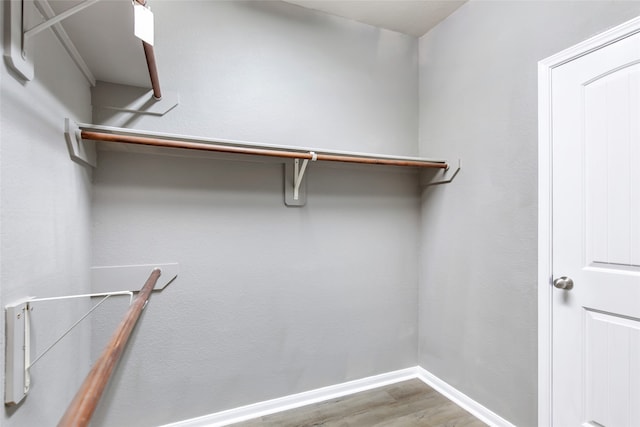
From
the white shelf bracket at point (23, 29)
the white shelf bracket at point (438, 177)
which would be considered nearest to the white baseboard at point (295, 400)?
the white shelf bracket at point (438, 177)

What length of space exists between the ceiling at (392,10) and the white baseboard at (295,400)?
2448mm

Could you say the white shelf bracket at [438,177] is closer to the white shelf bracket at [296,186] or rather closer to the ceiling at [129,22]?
the white shelf bracket at [296,186]

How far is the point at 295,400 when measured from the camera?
1.88 meters

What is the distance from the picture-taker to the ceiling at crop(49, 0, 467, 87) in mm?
1000

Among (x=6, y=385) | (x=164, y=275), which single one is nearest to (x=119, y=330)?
(x=6, y=385)

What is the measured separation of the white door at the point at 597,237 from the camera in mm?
1207

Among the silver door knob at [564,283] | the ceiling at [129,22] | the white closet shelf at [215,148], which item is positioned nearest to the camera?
the ceiling at [129,22]

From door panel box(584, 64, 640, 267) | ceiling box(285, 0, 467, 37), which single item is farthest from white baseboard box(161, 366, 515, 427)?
ceiling box(285, 0, 467, 37)

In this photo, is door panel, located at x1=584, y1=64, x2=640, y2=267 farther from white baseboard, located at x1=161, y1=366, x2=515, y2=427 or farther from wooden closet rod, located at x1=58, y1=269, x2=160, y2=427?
wooden closet rod, located at x1=58, y1=269, x2=160, y2=427

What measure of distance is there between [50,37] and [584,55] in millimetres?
2083

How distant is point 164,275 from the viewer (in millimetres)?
1610

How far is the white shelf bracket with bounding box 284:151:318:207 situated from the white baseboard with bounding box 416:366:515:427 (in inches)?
59.6

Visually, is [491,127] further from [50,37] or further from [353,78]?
[50,37]

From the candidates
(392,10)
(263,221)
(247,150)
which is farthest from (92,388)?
(392,10)
